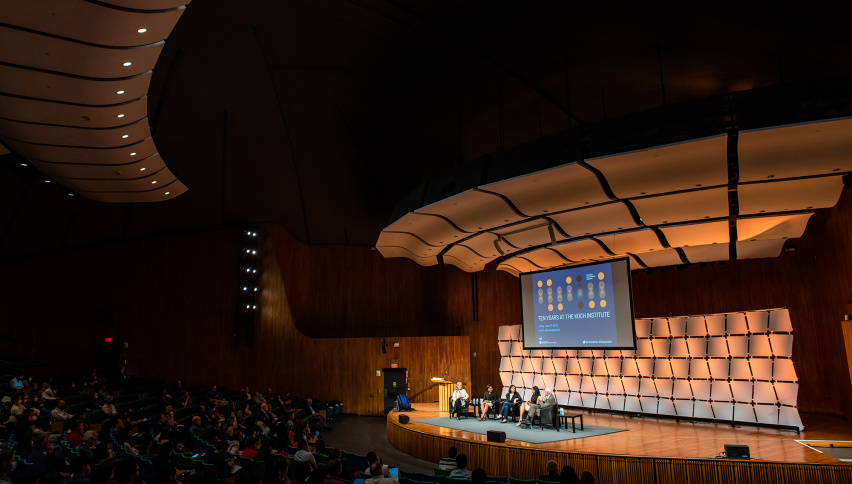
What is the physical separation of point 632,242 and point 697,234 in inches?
56.9

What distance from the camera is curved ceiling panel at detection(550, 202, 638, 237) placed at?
408 inches

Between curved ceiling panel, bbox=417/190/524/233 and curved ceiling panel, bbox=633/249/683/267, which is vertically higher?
curved ceiling panel, bbox=417/190/524/233

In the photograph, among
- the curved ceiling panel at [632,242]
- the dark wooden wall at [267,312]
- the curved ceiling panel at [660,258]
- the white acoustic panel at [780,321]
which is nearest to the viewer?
the white acoustic panel at [780,321]

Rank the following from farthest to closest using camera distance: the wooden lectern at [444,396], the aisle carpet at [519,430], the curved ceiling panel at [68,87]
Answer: the wooden lectern at [444,396] < the aisle carpet at [519,430] < the curved ceiling panel at [68,87]

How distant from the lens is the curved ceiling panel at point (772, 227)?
10.5 m

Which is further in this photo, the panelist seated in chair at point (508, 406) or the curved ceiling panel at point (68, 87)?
the panelist seated in chair at point (508, 406)

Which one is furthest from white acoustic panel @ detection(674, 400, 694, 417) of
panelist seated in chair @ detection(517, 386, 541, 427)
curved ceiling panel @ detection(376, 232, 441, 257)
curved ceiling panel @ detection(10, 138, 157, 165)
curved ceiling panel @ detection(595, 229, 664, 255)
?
curved ceiling panel @ detection(10, 138, 157, 165)

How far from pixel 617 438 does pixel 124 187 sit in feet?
42.3

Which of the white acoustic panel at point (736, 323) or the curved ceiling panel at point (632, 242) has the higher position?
the curved ceiling panel at point (632, 242)

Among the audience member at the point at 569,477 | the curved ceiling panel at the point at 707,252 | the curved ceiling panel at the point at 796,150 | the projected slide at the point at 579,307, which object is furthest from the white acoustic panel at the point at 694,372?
the audience member at the point at 569,477

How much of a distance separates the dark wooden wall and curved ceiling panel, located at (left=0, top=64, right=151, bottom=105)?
10451 millimetres

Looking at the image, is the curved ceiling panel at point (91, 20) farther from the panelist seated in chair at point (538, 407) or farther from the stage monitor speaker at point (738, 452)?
the panelist seated in chair at point (538, 407)

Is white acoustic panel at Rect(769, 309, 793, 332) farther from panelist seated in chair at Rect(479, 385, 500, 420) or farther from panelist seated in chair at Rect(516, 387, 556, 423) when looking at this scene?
panelist seated in chair at Rect(479, 385, 500, 420)

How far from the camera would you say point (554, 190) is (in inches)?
376
